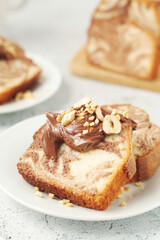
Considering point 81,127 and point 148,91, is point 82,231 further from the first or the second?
point 148,91

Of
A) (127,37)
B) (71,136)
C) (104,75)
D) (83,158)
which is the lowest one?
(104,75)

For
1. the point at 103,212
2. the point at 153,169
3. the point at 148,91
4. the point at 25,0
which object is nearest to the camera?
the point at 103,212

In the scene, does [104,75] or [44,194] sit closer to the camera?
[44,194]

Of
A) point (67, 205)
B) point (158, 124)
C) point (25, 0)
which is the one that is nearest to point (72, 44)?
point (25, 0)

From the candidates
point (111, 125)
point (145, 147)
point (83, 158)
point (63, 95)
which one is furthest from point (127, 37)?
point (83, 158)

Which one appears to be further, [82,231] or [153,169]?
[153,169]

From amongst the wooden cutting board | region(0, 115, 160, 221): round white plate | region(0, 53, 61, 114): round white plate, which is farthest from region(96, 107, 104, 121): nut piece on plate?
the wooden cutting board

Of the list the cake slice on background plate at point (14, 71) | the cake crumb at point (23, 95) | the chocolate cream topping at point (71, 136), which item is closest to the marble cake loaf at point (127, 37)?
the cake slice on background plate at point (14, 71)

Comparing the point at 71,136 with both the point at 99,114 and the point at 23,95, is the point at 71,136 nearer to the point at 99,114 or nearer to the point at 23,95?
the point at 99,114

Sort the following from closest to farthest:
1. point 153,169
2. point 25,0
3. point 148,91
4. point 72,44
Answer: point 153,169
point 148,91
point 25,0
point 72,44
